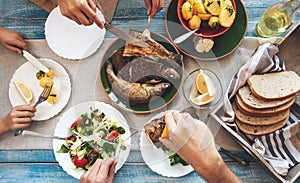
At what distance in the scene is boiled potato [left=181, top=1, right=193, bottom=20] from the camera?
1596mm

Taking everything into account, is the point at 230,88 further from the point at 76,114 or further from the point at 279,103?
the point at 76,114

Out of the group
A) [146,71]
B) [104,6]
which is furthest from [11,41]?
[146,71]

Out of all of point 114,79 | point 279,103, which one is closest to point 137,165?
point 114,79

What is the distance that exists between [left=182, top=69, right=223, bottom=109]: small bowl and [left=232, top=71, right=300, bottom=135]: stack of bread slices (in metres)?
0.08

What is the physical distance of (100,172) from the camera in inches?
55.9

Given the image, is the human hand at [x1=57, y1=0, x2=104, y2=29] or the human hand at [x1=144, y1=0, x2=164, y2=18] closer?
the human hand at [x1=57, y1=0, x2=104, y2=29]

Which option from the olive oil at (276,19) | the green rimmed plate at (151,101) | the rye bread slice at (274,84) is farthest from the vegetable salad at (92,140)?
the olive oil at (276,19)

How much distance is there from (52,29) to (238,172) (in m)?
1.02

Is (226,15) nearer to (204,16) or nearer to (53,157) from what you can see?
(204,16)

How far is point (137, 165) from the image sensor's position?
5.48 ft

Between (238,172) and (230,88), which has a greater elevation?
(230,88)

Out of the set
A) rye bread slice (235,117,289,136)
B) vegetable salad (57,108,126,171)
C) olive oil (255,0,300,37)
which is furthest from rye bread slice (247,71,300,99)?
vegetable salad (57,108,126,171)

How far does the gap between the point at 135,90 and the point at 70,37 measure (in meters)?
0.42

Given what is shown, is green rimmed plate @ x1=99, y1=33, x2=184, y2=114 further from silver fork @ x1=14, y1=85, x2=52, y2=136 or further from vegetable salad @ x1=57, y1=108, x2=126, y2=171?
silver fork @ x1=14, y1=85, x2=52, y2=136
